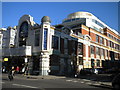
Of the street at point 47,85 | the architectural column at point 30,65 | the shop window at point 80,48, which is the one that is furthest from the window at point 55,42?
the street at point 47,85

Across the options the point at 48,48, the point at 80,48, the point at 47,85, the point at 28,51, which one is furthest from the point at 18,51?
the point at 47,85

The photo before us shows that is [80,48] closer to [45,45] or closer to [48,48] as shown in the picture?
[48,48]

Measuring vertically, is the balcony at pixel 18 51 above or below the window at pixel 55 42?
below

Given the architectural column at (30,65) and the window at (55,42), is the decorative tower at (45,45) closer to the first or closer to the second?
the window at (55,42)

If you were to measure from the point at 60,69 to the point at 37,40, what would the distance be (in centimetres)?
787

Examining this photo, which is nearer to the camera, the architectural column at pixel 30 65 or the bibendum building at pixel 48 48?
the bibendum building at pixel 48 48

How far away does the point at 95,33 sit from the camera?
47.5m

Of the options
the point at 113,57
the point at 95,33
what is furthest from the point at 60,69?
the point at 113,57

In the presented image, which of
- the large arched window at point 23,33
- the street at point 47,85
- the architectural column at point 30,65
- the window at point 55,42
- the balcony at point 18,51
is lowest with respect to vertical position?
the street at point 47,85

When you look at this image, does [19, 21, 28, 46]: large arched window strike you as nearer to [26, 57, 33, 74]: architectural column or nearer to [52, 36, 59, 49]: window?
[26, 57, 33, 74]: architectural column

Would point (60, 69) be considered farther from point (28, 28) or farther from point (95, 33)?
point (95, 33)

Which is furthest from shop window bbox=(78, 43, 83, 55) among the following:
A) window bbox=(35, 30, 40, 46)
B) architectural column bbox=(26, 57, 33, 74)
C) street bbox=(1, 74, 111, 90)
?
street bbox=(1, 74, 111, 90)

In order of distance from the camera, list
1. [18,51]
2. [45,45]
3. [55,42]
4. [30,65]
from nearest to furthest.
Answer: [45,45], [30,65], [18,51], [55,42]

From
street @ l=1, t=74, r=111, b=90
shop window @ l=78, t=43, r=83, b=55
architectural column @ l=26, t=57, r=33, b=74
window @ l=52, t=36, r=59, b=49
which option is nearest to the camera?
street @ l=1, t=74, r=111, b=90
